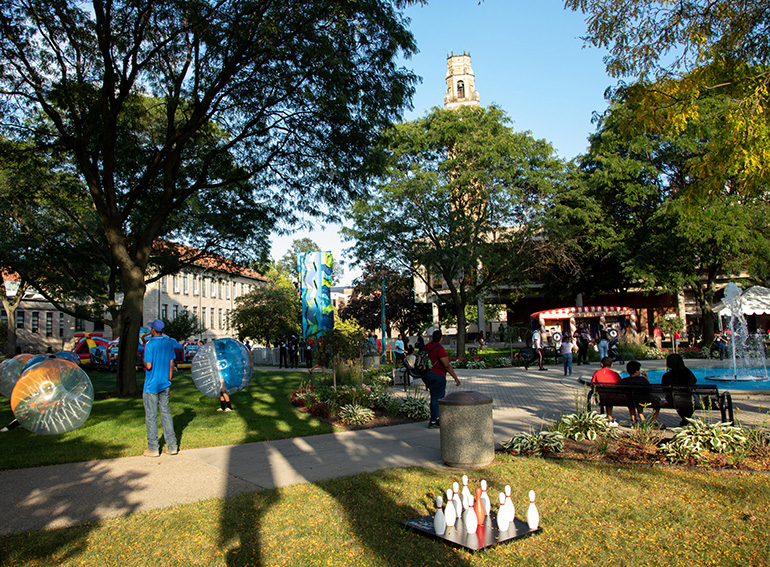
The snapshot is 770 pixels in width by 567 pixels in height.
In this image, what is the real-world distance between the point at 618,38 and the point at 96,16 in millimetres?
11933

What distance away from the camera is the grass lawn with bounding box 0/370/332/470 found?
332 inches

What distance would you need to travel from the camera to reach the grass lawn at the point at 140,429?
8445 millimetres

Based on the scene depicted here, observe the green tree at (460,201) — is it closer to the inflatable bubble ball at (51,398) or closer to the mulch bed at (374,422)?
the mulch bed at (374,422)

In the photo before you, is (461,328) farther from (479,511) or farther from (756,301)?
(479,511)

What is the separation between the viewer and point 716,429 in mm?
7094

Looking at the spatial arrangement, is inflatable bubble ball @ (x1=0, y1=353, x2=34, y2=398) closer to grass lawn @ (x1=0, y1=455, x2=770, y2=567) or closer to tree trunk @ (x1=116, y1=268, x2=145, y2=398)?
tree trunk @ (x1=116, y1=268, x2=145, y2=398)

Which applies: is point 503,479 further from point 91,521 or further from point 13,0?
point 13,0

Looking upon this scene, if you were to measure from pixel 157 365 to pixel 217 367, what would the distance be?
4.30 m

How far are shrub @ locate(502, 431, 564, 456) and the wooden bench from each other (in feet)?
5.64

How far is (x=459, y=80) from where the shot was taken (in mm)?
99875

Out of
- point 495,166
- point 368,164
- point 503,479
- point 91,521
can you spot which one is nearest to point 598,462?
point 503,479

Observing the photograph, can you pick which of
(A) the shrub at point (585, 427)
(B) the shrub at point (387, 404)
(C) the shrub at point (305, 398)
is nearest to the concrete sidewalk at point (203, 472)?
(A) the shrub at point (585, 427)

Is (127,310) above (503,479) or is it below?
above

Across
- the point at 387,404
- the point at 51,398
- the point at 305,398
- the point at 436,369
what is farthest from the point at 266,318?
the point at 51,398
